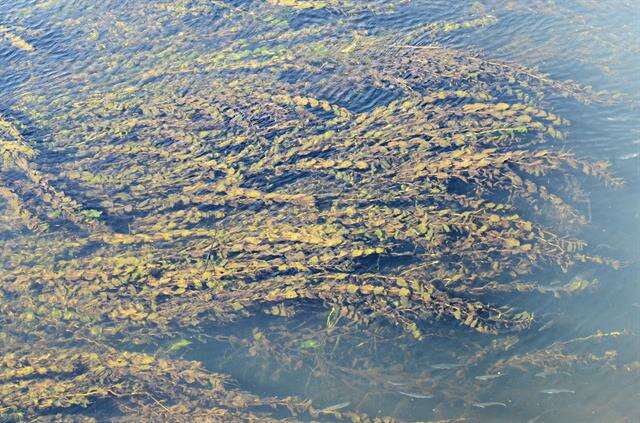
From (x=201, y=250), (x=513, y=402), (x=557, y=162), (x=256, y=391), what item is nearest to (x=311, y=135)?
(x=201, y=250)

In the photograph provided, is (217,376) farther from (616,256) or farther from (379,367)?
(616,256)

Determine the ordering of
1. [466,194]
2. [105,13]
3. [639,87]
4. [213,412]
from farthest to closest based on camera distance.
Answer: [105,13] → [639,87] → [466,194] → [213,412]

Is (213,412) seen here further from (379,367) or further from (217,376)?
(379,367)

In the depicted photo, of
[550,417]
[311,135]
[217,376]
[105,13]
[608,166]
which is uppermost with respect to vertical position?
[105,13]

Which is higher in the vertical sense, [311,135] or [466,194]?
[311,135]

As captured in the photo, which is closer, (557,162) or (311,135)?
(557,162)

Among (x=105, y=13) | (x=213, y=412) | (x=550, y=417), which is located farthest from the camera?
(x=105, y=13)
